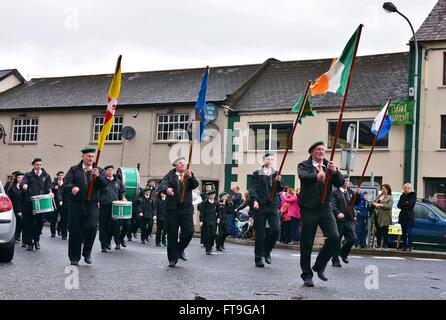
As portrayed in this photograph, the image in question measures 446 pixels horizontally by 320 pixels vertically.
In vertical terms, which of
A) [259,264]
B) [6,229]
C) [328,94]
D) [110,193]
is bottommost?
[259,264]

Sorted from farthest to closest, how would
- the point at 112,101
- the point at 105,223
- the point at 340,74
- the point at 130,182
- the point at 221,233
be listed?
1. the point at 130,182
2. the point at 221,233
3. the point at 105,223
4. the point at 112,101
5. the point at 340,74

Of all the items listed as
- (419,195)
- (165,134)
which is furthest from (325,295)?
(165,134)

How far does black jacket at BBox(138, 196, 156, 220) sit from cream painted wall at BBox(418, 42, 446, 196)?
39.9 ft

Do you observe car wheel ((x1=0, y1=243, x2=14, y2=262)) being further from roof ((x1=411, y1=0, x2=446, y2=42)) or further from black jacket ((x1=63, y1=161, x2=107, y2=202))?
roof ((x1=411, y1=0, x2=446, y2=42))

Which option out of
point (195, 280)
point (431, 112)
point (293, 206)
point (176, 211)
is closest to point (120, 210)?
point (176, 211)

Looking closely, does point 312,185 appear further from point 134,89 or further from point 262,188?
point 134,89

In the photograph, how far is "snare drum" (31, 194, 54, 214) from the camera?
14289 millimetres

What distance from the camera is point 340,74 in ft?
35.8

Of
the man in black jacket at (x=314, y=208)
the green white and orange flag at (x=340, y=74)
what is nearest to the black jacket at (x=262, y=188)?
the green white and orange flag at (x=340, y=74)

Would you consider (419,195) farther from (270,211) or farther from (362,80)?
(270,211)

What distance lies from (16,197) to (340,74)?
8313 millimetres

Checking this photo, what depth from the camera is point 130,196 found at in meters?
25.0

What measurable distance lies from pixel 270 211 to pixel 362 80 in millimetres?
20151
